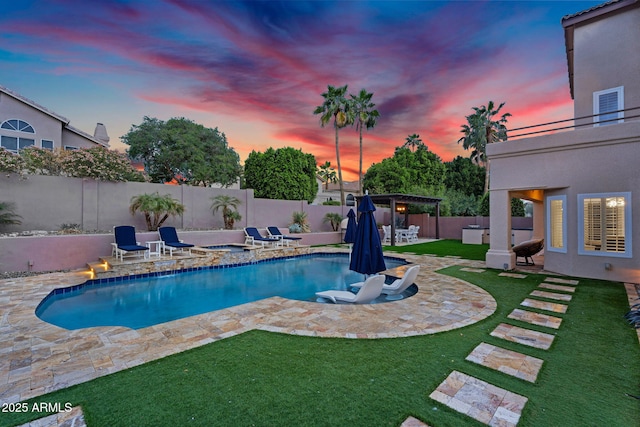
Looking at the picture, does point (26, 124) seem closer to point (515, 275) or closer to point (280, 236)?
point (280, 236)

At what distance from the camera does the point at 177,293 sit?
26.3ft

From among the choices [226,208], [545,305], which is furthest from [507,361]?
[226,208]

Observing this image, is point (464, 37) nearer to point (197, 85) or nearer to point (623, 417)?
point (197, 85)

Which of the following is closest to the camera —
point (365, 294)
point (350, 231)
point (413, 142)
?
point (365, 294)

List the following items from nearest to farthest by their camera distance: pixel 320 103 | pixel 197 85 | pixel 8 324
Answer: pixel 8 324, pixel 197 85, pixel 320 103

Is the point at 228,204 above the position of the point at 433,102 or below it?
below

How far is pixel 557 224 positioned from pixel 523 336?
21.4 ft

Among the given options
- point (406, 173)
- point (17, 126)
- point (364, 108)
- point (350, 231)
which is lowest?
point (350, 231)

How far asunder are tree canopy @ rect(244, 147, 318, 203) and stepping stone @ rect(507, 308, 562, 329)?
21.3 meters

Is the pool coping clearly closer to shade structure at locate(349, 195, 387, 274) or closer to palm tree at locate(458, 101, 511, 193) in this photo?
shade structure at locate(349, 195, 387, 274)

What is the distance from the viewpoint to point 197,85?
14727mm

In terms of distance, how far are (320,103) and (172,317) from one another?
868 inches

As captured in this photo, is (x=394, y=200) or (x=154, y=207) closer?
(x=154, y=207)

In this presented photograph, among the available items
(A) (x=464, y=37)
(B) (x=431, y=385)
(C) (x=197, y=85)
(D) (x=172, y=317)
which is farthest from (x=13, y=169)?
(A) (x=464, y=37)
